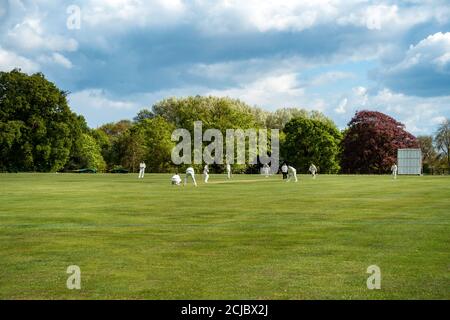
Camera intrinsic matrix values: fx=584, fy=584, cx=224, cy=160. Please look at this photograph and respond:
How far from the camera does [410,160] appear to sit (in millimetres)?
92250

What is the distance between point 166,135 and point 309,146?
85.5ft

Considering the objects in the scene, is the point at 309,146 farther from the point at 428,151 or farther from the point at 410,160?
the point at 428,151

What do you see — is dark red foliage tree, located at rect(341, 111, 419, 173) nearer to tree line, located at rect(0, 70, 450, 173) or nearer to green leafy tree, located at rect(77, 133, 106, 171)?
tree line, located at rect(0, 70, 450, 173)

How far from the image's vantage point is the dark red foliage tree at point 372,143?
10438 centimetres

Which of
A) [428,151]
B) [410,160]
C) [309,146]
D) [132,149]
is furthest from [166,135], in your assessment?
[428,151]

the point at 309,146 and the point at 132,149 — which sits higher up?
the point at 309,146

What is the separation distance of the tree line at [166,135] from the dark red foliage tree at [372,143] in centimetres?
17

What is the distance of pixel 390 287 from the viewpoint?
10.5m

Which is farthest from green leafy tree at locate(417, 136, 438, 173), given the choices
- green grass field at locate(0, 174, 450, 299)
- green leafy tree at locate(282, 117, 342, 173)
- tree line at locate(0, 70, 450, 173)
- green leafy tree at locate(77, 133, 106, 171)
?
green grass field at locate(0, 174, 450, 299)

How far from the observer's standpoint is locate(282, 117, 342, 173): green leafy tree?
106 m

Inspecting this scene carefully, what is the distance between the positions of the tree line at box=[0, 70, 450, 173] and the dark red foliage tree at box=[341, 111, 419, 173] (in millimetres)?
174

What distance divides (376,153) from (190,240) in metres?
93.3

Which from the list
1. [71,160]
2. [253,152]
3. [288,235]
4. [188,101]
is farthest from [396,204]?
[71,160]
